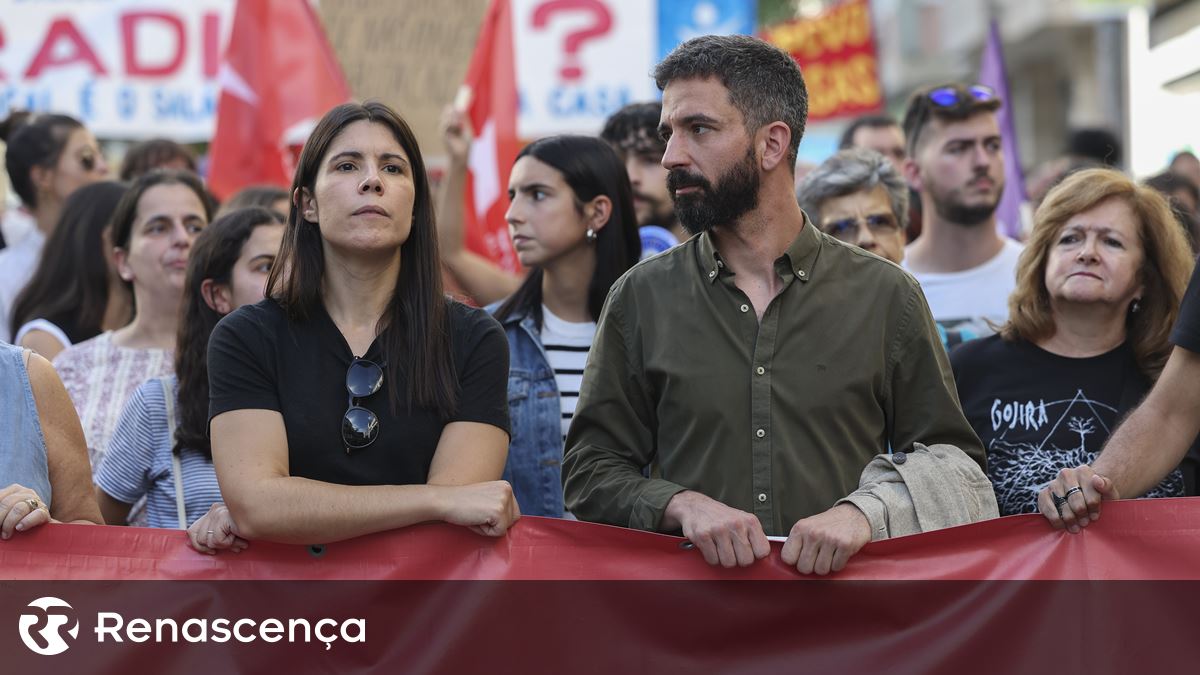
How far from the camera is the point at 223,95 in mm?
7586

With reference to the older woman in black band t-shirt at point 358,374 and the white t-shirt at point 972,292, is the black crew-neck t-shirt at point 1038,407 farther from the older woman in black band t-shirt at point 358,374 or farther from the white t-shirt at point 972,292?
the older woman in black band t-shirt at point 358,374

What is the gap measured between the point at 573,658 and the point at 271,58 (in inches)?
201

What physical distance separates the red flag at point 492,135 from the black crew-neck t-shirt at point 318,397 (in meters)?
3.44

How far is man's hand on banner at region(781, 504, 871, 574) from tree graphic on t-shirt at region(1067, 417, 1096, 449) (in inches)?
44.8

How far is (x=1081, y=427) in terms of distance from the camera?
4145 mm

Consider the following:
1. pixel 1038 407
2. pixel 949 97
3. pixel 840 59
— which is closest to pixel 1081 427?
pixel 1038 407

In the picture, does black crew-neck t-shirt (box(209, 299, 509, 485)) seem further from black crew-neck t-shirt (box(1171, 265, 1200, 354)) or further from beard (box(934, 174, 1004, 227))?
beard (box(934, 174, 1004, 227))

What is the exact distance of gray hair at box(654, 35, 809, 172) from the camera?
353 centimetres

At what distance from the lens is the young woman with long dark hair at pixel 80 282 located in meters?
5.63

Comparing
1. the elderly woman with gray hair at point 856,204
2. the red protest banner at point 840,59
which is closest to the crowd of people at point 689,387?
the elderly woman with gray hair at point 856,204

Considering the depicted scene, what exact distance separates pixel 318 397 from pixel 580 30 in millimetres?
5215

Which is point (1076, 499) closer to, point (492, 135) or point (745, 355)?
point (745, 355)

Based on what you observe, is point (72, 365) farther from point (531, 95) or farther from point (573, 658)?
point (531, 95)

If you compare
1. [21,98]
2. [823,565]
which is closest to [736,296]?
[823,565]
